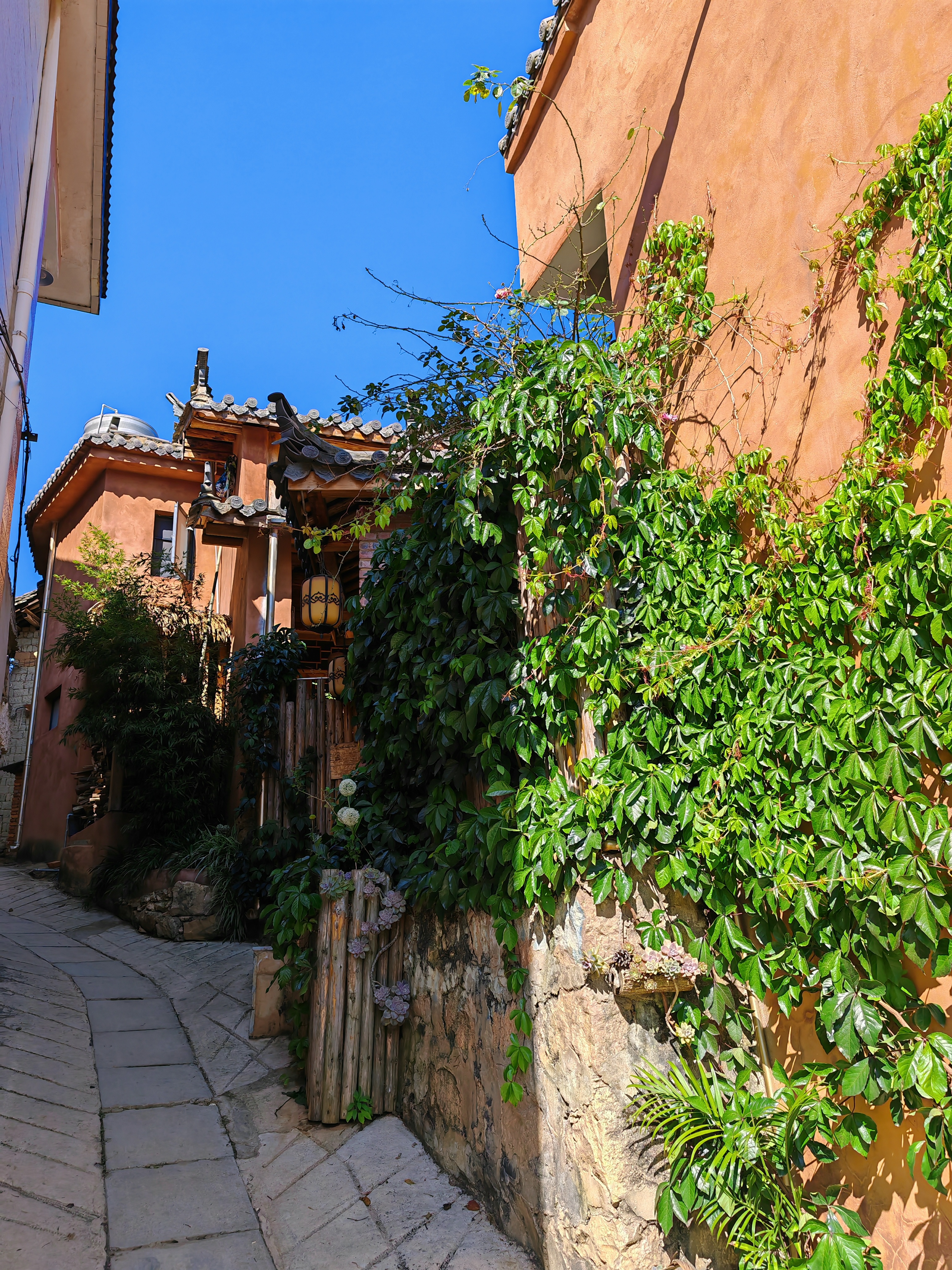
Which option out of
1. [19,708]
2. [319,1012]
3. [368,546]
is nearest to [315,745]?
[368,546]

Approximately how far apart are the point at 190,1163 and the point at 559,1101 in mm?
1905

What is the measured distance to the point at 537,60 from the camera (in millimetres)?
5516

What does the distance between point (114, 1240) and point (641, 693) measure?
2966 mm

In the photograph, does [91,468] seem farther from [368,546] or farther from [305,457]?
[368,546]

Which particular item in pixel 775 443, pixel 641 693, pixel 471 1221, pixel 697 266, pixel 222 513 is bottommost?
pixel 471 1221

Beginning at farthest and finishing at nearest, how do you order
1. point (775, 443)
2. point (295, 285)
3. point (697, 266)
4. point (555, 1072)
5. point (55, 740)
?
point (55, 740), point (295, 285), point (697, 266), point (775, 443), point (555, 1072)

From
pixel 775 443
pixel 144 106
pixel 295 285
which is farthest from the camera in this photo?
pixel 295 285

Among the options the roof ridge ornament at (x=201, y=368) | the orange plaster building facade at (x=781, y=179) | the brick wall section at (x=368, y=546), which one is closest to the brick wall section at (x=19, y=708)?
the roof ridge ornament at (x=201, y=368)

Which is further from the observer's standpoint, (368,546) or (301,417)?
(301,417)

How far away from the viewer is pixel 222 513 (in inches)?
363

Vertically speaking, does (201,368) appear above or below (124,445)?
above

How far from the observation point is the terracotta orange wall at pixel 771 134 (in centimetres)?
296

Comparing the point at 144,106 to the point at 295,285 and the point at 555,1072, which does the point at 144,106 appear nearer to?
the point at 295,285

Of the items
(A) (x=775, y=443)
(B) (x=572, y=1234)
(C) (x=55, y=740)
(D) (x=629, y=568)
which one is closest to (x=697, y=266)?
(A) (x=775, y=443)
